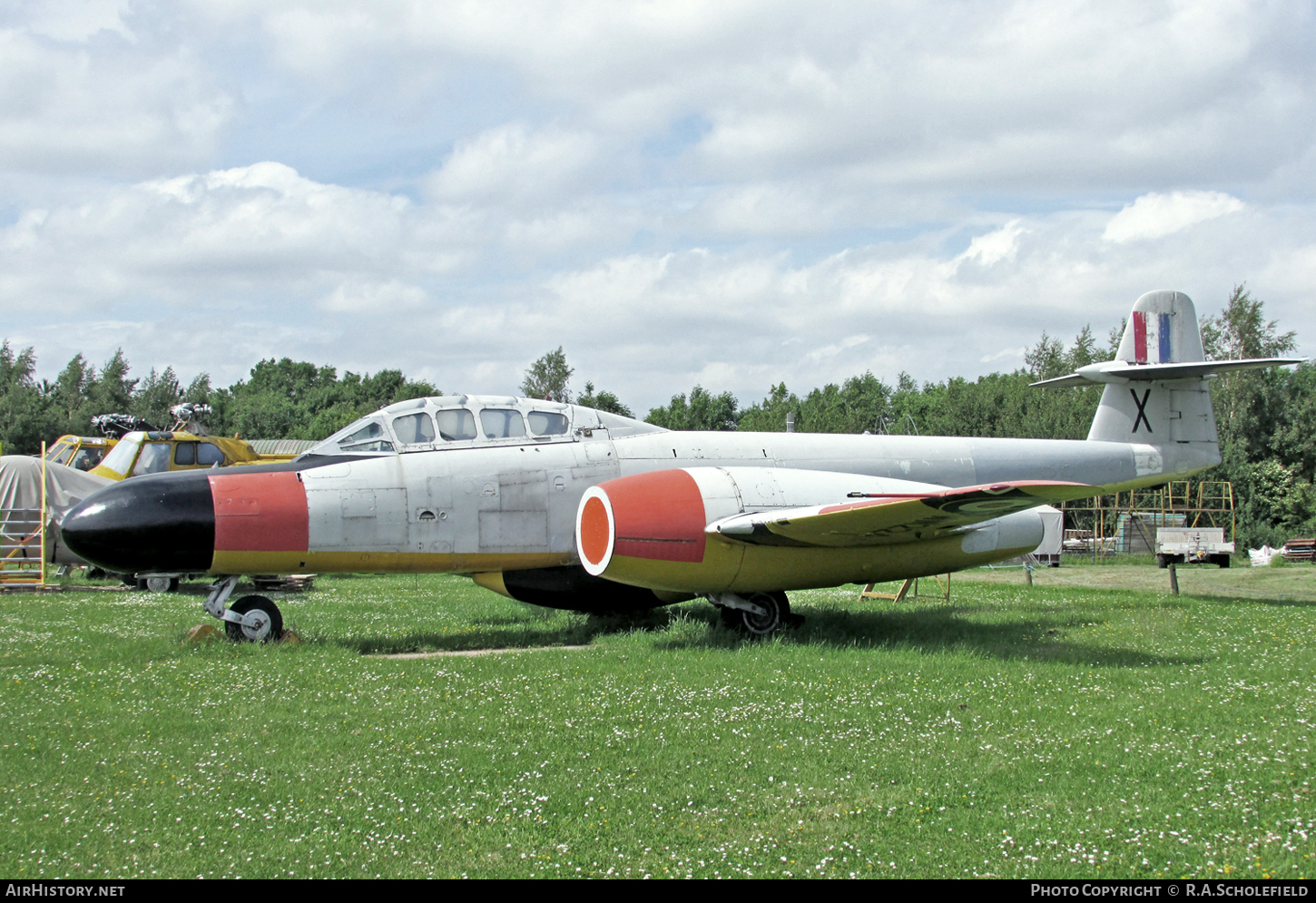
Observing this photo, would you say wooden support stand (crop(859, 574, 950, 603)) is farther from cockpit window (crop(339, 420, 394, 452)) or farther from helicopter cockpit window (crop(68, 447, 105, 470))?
helicopter cockpit window (crop(68, 447, 105, 470))

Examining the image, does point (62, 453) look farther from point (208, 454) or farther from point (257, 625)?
point (257, 625)

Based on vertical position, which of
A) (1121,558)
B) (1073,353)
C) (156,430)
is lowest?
(1121,558)

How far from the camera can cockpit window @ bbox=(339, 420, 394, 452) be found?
10031 mm

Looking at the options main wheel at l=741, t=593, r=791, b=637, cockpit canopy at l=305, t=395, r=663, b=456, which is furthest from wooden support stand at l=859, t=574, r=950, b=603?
cockpit canopy at l=305, t=395, r=663, b=456

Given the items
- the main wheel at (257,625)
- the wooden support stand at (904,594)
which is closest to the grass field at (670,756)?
the main wheel at (257,625)

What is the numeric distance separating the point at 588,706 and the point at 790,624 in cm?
435

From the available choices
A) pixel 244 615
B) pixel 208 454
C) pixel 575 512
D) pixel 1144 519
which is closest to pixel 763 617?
pixel 575 512

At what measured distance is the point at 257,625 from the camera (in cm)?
962

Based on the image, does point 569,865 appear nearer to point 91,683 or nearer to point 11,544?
point 91,683

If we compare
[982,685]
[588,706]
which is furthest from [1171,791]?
[588,706]

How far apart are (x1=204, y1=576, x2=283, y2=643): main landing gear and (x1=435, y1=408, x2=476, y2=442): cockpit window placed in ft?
8.41

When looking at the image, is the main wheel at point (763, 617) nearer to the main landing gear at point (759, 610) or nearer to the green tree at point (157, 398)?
the main landing gear at point (759, 610)

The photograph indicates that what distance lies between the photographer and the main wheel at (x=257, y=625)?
9.57 meters
